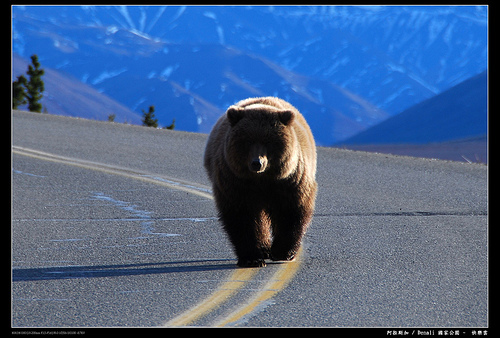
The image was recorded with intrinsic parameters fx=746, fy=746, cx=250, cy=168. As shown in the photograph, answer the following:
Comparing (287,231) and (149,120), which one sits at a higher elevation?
(149,120)

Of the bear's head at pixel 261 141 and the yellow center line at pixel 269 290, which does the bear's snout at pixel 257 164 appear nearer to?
the bear's head at pixel 261 141

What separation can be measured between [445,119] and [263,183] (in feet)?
323

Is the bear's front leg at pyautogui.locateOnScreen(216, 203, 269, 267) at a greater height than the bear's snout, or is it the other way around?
the bear's snout

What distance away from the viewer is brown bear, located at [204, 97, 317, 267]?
6.19 m

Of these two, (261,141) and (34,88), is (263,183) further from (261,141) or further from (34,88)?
(34,88)

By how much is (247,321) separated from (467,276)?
2272mm

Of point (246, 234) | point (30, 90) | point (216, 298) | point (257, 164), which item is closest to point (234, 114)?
point (257, 164)

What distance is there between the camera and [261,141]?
615 centimetres

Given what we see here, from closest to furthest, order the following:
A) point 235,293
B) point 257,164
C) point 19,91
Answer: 1. point 235,293
2. point 257,164
3. point 19,91

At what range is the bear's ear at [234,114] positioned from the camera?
6.23m

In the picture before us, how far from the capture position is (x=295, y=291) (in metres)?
5.47

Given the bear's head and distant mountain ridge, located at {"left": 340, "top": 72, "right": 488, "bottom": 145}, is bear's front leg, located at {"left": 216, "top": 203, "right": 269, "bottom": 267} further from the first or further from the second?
distant mountain ridge, located at {"left": 340, "top": 72, "right": 488, "bottom": 145}

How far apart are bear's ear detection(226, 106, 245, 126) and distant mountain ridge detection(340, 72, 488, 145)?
269 ft

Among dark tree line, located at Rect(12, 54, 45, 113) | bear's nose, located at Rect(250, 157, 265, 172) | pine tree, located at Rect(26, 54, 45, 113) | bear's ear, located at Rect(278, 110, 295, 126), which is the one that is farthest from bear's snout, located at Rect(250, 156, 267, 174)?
pine tree, located at Rect(26, 54, 45, 113)
